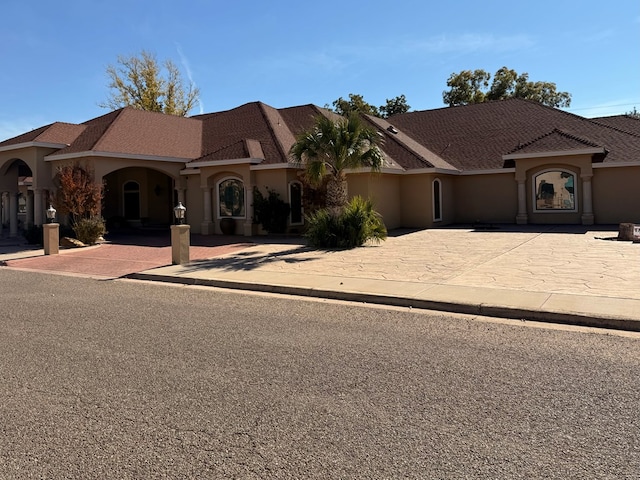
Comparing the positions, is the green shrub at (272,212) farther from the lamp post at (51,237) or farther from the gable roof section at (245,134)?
the lamp post at (51,237)

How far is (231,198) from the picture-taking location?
24.8 metres

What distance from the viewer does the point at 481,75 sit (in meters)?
49.8

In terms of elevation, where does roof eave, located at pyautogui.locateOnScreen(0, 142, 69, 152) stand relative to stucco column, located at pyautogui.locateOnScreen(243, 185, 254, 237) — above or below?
above

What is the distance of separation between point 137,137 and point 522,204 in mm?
19200

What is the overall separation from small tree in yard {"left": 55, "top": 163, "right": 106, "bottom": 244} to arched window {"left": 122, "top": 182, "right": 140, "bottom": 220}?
8.68 metres

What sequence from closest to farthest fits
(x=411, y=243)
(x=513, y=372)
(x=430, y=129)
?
(x=513, y=372) < (x=411, y=243) < (x=430, y=129)

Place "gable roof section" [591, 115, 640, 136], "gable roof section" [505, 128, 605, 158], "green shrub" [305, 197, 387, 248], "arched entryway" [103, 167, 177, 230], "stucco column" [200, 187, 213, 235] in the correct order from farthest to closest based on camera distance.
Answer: "arched entryway" [103, 167, 177, 230] < "gable roof section" [591, 115, 640, 136] < "stucco column" [200, 187, 213, 235] < "gable roof section" [505, 128, 605, 158] < "green shrub" [305, 197, 387, 248]

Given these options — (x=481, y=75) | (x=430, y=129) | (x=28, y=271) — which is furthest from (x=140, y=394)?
(x=481, y=75)

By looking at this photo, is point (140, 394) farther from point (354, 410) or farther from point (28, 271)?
point (28, 271)

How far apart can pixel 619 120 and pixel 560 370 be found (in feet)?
89.3

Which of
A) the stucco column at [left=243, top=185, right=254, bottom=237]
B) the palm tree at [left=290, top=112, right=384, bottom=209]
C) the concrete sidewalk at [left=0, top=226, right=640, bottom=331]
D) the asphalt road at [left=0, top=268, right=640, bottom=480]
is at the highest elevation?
the palm tree at [left=290, top=112, right=384, bottom=209]

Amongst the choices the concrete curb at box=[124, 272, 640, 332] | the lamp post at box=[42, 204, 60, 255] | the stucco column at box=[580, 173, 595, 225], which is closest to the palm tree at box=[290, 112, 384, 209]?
the concrete curb at box=[124, 272, 640, 332]

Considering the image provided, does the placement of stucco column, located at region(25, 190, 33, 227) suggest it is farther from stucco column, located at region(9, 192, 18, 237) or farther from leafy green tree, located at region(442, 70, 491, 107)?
leafy green tree, located at region(442, 70, 491, 107)

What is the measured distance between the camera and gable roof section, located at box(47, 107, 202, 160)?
23328mm
